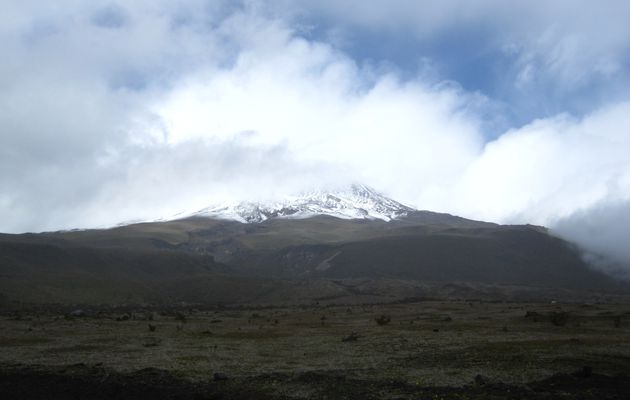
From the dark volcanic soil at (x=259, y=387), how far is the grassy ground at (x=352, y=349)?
0.55 m

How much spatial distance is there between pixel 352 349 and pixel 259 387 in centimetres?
927

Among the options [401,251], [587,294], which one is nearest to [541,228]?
[401,251]

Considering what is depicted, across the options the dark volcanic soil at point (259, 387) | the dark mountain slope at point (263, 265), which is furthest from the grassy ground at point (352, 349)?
the dark mountain slope at point (263, 265)

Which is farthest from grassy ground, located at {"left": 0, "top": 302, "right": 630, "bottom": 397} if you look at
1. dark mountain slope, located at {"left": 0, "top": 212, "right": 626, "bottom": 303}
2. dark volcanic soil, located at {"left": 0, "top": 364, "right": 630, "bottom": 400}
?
dark mountain slope, located at {"left": 0, "top": 212, "right": 626, "bottom": 303}

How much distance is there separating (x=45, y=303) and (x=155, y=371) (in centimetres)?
5868

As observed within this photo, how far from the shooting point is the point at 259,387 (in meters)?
17.8

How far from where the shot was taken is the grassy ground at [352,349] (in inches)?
763

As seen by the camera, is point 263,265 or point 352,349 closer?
point 352,349

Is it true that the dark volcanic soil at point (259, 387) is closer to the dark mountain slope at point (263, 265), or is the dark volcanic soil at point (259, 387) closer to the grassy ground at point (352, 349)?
the grassy ground at point (352, 349)

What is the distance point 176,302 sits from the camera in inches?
3391

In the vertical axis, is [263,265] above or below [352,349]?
above

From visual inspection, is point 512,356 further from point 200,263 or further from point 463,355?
point 200,263

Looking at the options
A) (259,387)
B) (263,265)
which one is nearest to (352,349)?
(259,387)

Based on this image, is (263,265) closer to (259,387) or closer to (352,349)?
(352,349)
